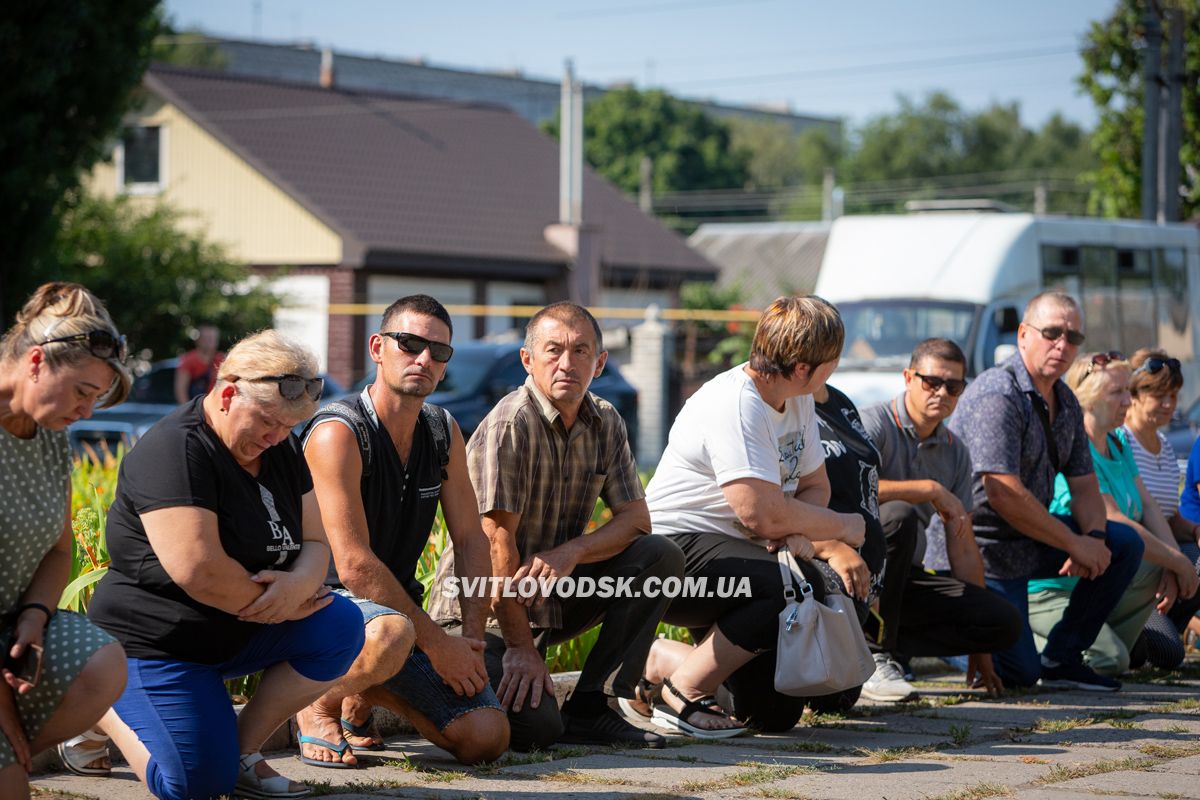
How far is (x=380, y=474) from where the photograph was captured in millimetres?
5379

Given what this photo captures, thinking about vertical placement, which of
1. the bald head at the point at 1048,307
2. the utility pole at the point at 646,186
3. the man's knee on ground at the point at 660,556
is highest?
the utility pole at the point at 646,186

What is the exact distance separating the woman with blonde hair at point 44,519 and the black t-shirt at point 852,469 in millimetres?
3298

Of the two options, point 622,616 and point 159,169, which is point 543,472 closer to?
point 622,616

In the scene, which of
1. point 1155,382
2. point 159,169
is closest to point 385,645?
point 1155,382

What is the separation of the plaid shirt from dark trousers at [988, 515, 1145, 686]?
97.1 inches

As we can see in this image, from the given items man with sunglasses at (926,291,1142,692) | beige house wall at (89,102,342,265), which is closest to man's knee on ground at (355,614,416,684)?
man with sunglasses at (926,291,1142,692)

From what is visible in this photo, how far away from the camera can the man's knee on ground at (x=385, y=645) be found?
505 cm

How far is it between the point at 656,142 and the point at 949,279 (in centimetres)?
5240

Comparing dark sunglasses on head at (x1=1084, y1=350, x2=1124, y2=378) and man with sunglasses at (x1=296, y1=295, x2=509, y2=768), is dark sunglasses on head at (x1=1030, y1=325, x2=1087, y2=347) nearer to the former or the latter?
dark sunglasses on head at (x1=1084, y1=350, x2=1124, y2=378)

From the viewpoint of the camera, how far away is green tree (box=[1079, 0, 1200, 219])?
64.6 ft

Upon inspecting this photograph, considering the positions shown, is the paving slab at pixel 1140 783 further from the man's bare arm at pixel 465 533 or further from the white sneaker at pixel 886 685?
the man's bare arm at pixel 465 533

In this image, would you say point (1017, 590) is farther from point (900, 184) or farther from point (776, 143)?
point (776, 143)

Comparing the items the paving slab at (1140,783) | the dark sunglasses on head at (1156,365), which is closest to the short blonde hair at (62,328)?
the paving slab at (1140,783)

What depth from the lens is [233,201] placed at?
3241cm
